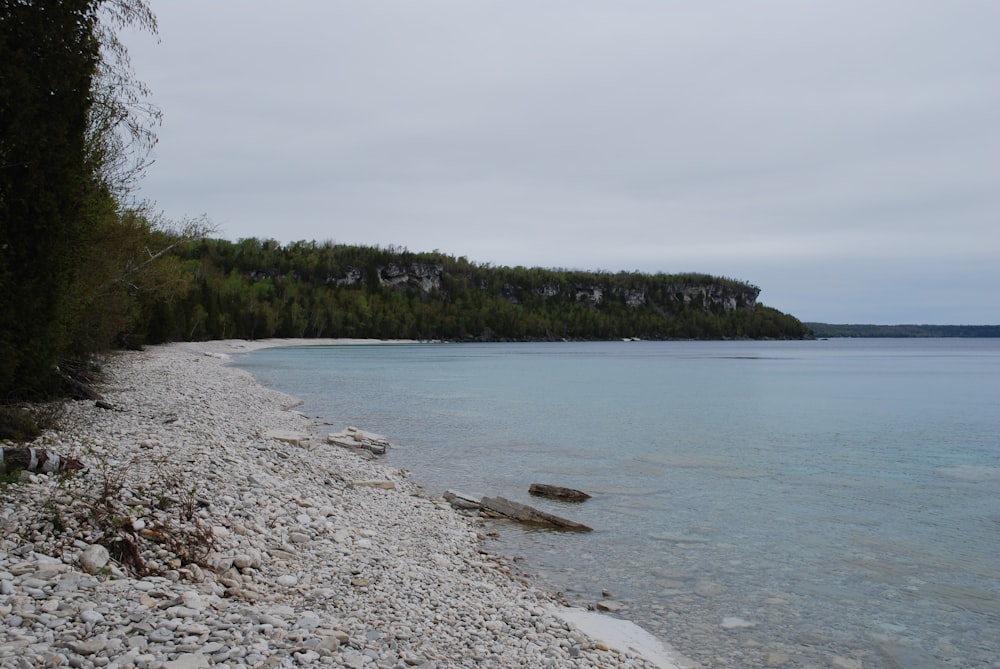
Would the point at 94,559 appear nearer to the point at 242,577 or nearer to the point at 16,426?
the point at 242,577

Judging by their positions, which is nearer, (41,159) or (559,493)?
(41,159)

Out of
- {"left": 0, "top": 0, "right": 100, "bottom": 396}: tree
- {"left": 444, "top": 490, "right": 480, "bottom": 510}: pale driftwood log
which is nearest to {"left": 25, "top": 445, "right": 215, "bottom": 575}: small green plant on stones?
{"left": 0, "top": 0, "right": 100, "bottom": 396}: tree

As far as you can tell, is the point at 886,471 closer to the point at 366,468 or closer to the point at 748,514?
the point at 748,514

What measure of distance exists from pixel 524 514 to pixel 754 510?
5130 millimetres

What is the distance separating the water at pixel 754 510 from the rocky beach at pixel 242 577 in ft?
4.74

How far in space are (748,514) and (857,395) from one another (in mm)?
35222

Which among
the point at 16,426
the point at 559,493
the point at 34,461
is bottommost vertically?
the point at 559,493

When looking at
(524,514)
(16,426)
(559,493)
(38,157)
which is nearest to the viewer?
(16,426)

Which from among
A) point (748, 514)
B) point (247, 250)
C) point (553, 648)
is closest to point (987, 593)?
point (748, 514)

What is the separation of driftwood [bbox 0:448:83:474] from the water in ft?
20.6

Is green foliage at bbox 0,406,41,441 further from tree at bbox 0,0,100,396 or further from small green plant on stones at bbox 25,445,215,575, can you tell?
small green plant on stones at bbox 25,445,215,575

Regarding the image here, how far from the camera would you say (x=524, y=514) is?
1277cm

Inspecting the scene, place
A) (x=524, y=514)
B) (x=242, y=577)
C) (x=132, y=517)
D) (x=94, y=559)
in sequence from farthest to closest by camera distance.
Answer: (x=524, y=514), (x=132, y=517), (x=242, y=577), (x=94, y=559)

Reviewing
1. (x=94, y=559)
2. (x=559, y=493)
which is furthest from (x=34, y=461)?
(x=559, y=493)
